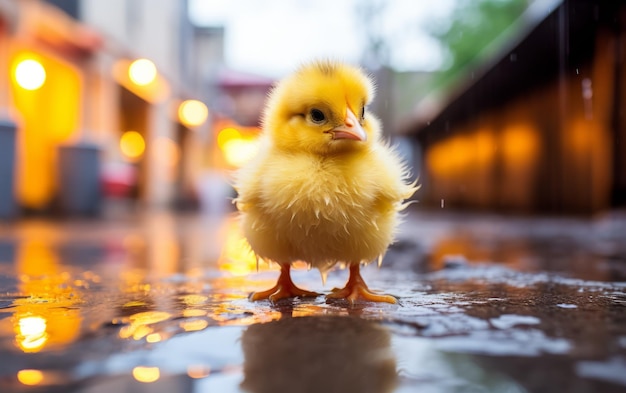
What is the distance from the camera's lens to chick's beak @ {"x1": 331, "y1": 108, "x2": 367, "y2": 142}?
5.76 feet

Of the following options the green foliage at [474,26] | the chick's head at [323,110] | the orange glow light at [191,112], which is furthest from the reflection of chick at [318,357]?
the green foliage at [474,26]

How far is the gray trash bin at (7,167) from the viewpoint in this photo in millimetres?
9117

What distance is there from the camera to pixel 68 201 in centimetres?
1222

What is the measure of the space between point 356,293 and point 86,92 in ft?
43.2

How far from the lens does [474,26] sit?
117ft

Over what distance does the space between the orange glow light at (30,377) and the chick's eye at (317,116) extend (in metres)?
1.06

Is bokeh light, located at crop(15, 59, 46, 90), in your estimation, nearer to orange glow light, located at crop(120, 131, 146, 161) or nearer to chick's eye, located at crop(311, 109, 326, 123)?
chick's eye, located at crop(311, 109, 326, 123)

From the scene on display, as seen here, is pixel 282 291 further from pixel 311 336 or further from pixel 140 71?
pixel 140 71

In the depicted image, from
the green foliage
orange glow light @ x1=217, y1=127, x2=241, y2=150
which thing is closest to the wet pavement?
orange glow light @ x1=217, y1=127, x2=241, y2=150

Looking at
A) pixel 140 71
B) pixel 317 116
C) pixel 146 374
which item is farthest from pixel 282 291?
pixel 140 71

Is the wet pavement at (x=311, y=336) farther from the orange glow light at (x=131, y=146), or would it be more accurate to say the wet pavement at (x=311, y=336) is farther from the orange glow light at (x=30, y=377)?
the orange glow light at (x=131, y=146)

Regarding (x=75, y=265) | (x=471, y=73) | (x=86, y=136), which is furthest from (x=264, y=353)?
(x=471, y=73)

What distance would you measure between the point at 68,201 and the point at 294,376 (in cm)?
1223

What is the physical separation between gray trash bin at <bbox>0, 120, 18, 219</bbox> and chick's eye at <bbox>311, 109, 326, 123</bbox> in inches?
343
